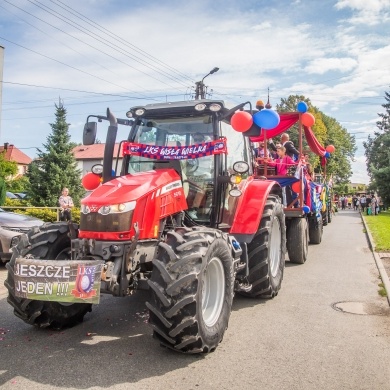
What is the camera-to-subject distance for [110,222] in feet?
14.5

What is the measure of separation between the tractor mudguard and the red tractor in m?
0.01

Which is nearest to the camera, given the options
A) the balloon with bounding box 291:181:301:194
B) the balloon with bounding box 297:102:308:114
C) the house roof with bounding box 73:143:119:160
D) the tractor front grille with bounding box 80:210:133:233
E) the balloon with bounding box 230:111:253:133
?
the tractor front grille with bounding box 80:210:133:233

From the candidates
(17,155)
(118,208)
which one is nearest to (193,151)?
(118,208)

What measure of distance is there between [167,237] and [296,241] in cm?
546

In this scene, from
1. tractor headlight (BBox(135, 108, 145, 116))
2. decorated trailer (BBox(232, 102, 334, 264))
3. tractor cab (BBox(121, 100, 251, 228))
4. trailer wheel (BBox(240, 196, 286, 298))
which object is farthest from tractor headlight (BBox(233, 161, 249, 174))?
decorated trailer (BBox(232, 102, 334, 264))

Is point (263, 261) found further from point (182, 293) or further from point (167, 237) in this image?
point (182, 293)

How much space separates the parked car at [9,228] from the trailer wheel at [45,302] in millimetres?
3539

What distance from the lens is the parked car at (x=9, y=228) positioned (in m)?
8.48

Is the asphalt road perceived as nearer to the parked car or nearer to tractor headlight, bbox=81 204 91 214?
tractor headlight, bbox=81 204 91 214

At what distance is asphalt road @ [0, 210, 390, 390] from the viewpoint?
3.70m

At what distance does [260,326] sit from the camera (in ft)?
16.9

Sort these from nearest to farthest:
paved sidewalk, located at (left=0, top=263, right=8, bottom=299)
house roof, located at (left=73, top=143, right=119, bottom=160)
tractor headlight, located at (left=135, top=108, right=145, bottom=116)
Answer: tractor headlight, located at (left=135, top=108, right=145, bottom=116), paved sidewalk, located at (left=0, top=263, right=8, bottom=299), house roof, located at (left=73, top=143, right=119, bottom=160)

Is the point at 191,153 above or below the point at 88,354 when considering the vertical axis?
above

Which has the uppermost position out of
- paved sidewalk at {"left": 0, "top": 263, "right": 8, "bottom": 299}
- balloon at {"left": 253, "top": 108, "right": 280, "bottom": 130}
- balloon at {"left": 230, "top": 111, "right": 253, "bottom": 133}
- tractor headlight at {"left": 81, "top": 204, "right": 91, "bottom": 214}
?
balloon at {"left": 253, "top": 108, "right": 280, "bottom": 130}
